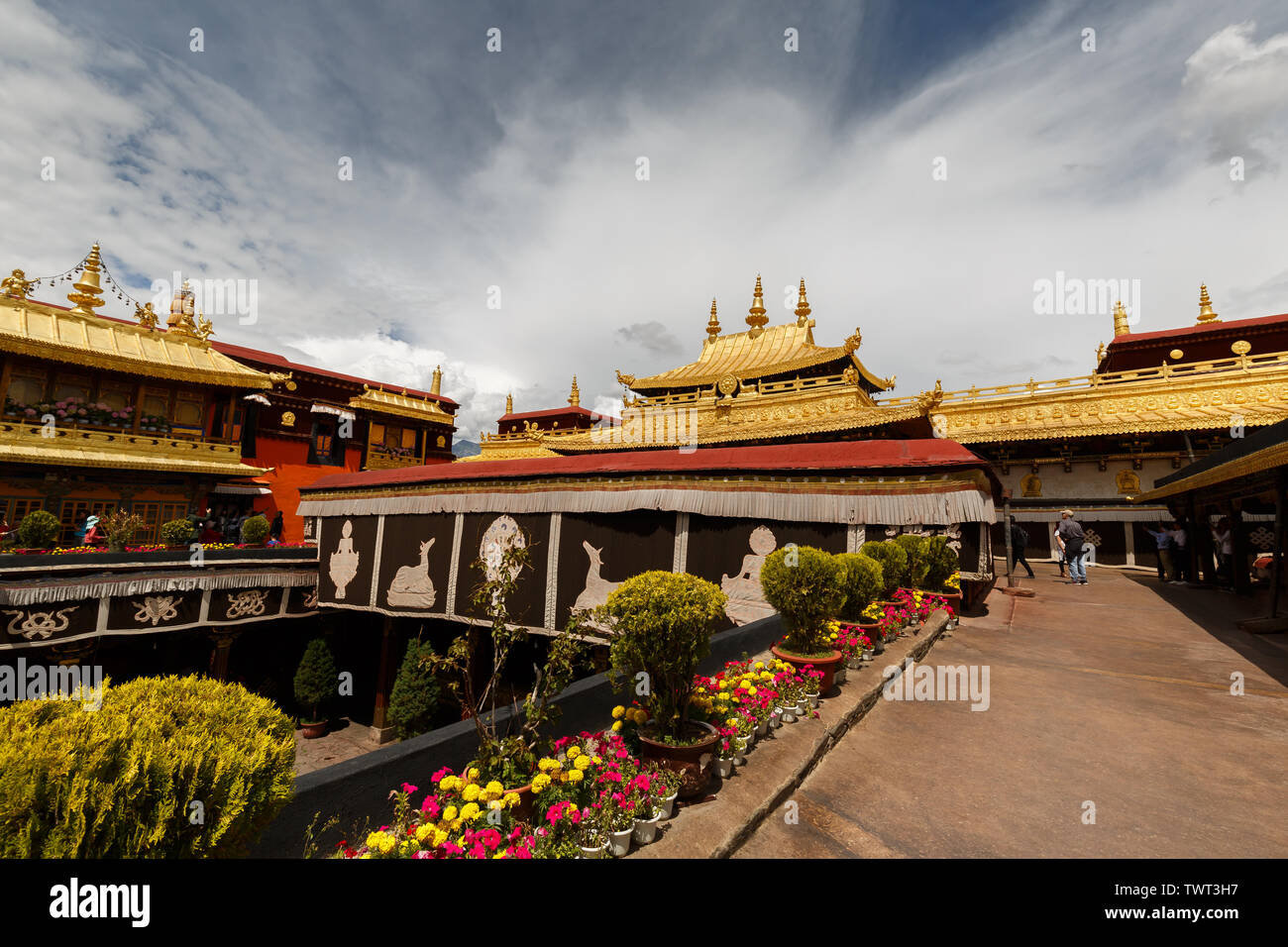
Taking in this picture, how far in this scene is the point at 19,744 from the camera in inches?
64.8

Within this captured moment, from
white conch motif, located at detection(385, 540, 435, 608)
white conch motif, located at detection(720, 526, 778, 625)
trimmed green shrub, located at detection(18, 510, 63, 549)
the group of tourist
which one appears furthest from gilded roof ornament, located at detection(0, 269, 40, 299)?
the group of tourist

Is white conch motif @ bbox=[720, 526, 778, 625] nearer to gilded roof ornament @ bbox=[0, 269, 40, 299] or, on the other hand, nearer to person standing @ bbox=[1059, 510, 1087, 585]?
person standing @ bbox=[1059, 510, 1087, 585]

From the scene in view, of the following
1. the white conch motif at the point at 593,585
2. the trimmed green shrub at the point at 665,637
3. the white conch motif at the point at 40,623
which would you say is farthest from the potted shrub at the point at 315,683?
the trimmed green shrub at the point at 665,637

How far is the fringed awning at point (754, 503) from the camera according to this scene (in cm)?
863

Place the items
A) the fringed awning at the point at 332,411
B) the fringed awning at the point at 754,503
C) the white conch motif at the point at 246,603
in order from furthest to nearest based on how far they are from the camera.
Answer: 1. the fringed awning at the point at 332,411
2. the white conch motif at the point at 246,603
3. the fringed awning at the point at 754,503

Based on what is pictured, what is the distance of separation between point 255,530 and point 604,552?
14.2 m

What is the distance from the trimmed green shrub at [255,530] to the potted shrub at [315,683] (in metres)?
4.25

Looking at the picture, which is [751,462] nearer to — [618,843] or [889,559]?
[889,559]

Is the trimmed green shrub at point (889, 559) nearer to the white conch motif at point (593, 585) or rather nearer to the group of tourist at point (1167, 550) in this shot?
the white conch motif at point (593, 585)

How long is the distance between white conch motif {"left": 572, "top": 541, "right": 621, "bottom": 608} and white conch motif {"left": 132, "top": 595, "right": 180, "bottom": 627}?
11.4 metres

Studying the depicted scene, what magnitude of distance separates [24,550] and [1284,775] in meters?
23.1

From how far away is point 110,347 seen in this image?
19.5m
